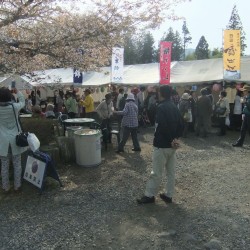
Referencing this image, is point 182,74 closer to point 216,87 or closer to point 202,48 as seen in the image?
point 216,87

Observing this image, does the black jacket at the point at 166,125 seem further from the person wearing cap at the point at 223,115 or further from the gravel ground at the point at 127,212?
the person wearing cap at the point at 223,115

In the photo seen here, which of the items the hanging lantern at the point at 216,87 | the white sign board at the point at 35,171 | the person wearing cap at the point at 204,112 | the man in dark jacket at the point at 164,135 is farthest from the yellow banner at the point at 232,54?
the white sign board at the point at 35,171

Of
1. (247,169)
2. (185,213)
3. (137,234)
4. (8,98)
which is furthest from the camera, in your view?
(247,169)

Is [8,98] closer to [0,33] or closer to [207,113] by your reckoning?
[0,33]

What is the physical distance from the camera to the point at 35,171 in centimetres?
566

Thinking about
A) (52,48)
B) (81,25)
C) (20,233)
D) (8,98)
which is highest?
(81,25)

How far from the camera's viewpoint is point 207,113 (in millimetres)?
11227

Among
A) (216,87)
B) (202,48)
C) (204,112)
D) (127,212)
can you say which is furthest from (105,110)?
(202,48)

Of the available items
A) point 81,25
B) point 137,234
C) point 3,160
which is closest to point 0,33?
point 81,25

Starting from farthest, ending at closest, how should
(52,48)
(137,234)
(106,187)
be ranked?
(52,48) < (106,187) < (137,234)

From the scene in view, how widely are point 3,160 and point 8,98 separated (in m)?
1.02

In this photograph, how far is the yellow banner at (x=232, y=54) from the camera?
44.8ft

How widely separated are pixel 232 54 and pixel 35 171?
1059cm

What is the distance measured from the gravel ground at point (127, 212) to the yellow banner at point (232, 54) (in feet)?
24.3
